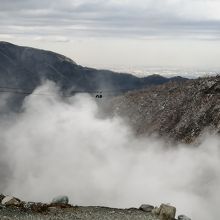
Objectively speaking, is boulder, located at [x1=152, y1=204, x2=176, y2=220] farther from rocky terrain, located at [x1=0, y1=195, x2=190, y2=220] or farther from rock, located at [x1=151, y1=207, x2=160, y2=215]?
rock, located at [x1=151, y1=207, x2=160, y2=215]

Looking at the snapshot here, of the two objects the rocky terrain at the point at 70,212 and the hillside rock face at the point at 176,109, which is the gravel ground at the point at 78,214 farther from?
the hillside rock face at the point at 176,109

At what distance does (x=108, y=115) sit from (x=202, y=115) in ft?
89.2

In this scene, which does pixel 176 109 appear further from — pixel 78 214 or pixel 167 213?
pixel 78 214

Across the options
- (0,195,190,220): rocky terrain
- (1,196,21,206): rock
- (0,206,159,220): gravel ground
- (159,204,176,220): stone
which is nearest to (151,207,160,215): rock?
(0,195,190,220): rocky terrain

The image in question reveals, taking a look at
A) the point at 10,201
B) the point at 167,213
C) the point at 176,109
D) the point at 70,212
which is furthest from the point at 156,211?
the point at 176,109

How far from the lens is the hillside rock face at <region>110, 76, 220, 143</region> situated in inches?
2532

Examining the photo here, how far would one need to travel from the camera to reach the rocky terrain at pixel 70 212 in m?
29.5

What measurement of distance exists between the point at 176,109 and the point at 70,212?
44584mm

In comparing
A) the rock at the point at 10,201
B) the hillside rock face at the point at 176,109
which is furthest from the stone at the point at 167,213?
the hillside rock face at the point at 176,109

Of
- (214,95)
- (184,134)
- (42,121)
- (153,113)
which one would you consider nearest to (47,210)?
(184,134)

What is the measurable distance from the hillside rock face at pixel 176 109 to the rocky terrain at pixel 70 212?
3008cm

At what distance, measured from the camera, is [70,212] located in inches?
1204

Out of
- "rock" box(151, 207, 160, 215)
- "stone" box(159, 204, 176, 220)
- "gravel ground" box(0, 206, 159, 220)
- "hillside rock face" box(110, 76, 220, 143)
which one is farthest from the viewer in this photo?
"hillside rock face" box(110, 76, 220, 143)

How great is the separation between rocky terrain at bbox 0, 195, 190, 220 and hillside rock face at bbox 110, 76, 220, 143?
3008cm
